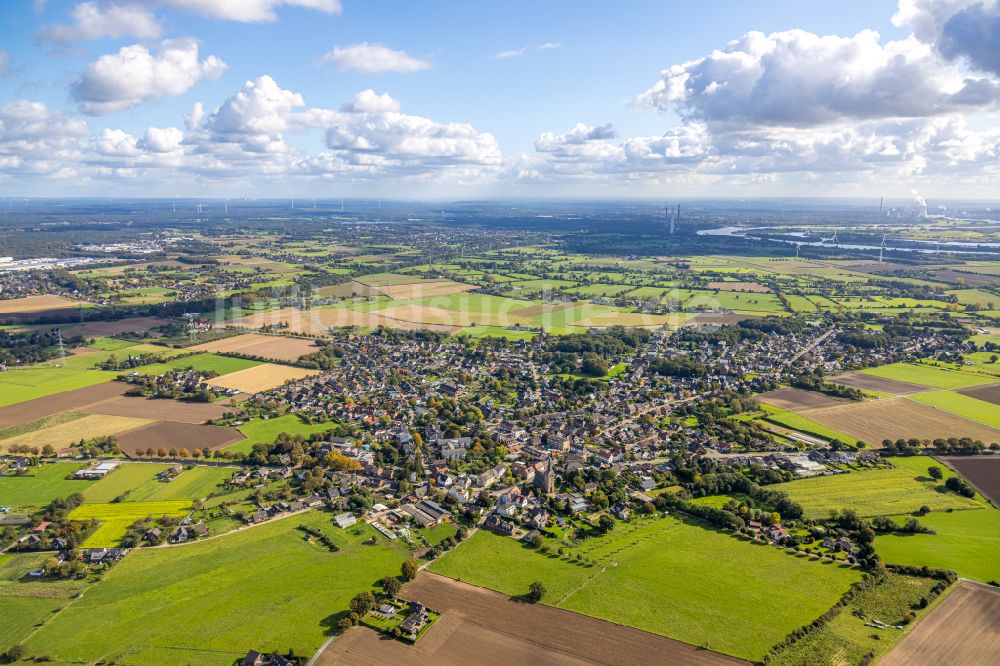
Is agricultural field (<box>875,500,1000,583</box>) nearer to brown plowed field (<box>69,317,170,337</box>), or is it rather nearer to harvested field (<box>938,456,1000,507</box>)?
harvested field (<box>938,456,1000,507</box>)

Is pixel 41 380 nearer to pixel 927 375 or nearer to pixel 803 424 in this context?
pixel 803 424

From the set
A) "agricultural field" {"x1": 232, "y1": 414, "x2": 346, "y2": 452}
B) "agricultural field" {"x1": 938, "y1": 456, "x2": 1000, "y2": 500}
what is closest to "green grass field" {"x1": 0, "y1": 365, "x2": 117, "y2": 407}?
"agricultural field" {"x1": 232, "y1": 414, "x2": 346, "y2": 452}

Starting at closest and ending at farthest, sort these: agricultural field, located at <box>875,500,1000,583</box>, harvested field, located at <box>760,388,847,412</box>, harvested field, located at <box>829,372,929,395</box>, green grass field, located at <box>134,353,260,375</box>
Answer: agricultural field, located at <box>875,500,1000,583</box> < harvested field, located at <box>760,388,847,412</box> < harvested field, located at <box>829,372,929,395</box> < green grass field, located at <box>134,353,260,375</box>

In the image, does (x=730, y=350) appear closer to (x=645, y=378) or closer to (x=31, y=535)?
(x=645, y=378)

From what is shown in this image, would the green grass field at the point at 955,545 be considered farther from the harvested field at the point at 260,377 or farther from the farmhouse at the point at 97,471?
the harvested field at the point at 260,377

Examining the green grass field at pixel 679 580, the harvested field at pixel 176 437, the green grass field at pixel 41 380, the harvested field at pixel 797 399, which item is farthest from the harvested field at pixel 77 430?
the harvested field at pixel 797 399

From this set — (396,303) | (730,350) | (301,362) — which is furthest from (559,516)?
(396,303)

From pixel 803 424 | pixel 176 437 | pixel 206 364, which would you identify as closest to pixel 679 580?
pixel 803 424
